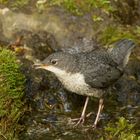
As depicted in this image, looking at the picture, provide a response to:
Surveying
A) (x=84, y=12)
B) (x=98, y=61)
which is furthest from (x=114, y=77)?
(x=84, y=12)

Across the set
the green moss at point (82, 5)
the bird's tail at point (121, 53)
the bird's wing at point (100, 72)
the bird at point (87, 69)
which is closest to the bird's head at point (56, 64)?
the bird at point (87, 69)

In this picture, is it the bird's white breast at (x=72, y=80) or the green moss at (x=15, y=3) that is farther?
the green moss at (x=15, y=3)

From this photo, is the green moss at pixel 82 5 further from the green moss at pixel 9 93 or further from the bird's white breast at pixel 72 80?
the green moss at pixel 9 93

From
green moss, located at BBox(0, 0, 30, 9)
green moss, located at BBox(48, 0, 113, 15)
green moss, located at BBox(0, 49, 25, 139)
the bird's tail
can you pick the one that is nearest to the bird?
the bird's tail

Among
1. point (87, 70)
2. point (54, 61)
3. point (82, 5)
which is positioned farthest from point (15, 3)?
point (87, 70)

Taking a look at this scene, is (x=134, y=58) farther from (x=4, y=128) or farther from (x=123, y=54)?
(x=4, y=128)

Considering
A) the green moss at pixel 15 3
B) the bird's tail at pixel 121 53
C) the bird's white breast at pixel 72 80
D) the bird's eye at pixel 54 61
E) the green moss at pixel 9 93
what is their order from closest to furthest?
1. the green moss at pixel 9 93
2. the bird's white breast at pixel 72 80
3. the bird's eye at pixel 54 61
4. the bird's tail at pixel 121 53
5. the green moss at pixel 15 3

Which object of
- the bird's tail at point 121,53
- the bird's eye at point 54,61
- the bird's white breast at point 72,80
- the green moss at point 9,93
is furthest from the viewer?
the bird's tail at point 121,53
